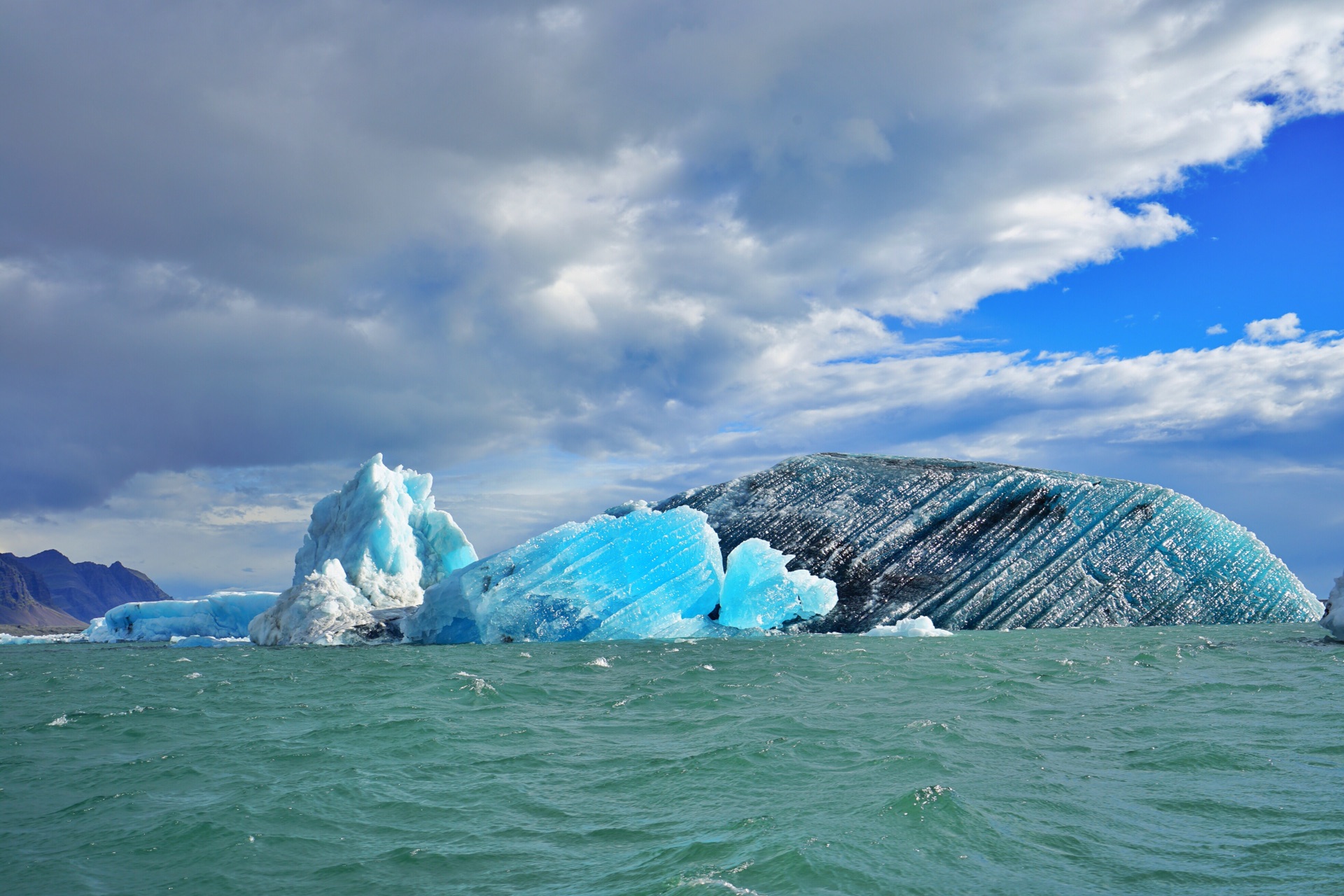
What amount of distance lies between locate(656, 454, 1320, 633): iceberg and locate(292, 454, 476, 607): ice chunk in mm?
12612

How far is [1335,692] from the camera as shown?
12.0 m

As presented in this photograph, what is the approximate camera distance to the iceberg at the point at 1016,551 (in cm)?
3119

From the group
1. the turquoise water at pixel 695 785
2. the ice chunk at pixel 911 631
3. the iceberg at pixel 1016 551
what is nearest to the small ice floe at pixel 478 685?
the turquoise water at pixel 695 785

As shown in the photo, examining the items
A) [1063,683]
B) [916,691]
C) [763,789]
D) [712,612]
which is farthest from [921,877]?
[712,612]

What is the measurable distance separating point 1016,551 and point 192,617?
36.5 meters

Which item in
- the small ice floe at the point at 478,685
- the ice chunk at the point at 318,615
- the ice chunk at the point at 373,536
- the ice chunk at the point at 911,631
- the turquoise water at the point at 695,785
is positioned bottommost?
the ice chunk at the point at 911,631

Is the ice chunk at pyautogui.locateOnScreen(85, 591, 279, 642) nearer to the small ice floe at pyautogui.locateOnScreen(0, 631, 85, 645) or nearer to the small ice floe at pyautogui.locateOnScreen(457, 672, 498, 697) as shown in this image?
the small ice floe at pyautogui.locateOnScreen(0, 631, 85, 645)

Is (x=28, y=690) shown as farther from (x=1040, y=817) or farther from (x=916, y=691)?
(x=1040, y=817)

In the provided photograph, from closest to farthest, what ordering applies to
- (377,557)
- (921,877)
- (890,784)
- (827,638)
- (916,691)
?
(921,877)
(890,784)
(916,691)
(827,638)
(377,557)

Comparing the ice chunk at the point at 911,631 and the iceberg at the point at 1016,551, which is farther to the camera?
the iceberg at the point at 1016,551

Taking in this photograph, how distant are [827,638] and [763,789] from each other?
19962 mm

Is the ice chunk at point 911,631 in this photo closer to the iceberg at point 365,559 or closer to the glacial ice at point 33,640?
the iceberg at point 365,559

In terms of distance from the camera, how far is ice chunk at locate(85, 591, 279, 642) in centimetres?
3944

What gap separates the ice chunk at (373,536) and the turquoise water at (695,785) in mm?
17282
